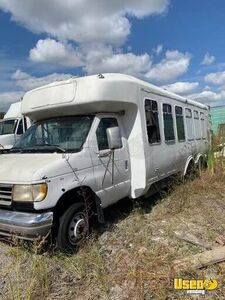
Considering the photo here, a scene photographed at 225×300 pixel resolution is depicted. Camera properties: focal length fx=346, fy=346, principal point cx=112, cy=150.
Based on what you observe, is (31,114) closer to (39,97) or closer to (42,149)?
(39,97)

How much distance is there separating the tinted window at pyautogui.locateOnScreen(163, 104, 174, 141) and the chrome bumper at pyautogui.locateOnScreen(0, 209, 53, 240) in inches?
168

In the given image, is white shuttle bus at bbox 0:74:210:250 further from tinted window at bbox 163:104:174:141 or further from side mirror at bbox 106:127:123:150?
tinted window at bbox 163:104:174:141

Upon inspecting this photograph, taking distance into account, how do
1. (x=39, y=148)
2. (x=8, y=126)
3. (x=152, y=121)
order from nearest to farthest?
(x=39, y=148) → (x=152, y=121) → (x=8, y=126)

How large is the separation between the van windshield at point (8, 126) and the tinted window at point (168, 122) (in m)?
8.63

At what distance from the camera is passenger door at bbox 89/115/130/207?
578 cm

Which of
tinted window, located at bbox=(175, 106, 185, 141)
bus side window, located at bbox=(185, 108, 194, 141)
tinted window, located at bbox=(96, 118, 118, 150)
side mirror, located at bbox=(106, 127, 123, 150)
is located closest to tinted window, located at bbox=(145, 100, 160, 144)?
tinted window, located at bbox=(96, 118, 118, 150)

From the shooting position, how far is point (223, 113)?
26.7m

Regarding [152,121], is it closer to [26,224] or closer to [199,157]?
[26,224]

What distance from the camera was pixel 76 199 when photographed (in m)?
5.36

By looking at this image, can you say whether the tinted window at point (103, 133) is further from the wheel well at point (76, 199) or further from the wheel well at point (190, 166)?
the wheel well at point (190, 166)

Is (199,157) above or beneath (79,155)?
beneath

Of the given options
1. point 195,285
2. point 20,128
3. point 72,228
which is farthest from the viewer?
point 20,128

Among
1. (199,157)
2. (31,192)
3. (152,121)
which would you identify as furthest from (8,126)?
(31,192)

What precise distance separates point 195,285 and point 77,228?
2.01 metres
